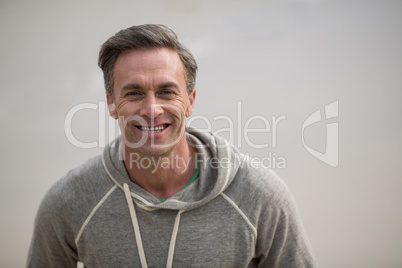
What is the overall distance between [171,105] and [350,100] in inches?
44.7

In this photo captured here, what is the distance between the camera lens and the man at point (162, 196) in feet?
3.92

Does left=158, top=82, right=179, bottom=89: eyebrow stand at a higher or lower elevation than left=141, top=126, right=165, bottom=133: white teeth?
higher

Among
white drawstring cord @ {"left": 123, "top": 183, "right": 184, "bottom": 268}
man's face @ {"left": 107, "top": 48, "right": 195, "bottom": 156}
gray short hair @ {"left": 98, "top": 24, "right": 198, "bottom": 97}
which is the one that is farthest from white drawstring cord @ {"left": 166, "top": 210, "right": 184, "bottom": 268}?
gray short hair @ {"left": 98, "top": 24, "right": 198, "bottom": 97}

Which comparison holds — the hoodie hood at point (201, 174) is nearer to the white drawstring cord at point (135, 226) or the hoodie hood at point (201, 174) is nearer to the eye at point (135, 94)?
the white drawstring cord at point (135, 226)

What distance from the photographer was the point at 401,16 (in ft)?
6.53

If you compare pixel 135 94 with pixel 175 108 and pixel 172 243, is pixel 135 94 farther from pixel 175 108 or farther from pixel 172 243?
pixel 172 243

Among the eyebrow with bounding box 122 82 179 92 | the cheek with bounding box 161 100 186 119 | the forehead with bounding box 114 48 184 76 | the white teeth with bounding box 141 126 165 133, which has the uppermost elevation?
the forehead with bounding box 114 48 184 76

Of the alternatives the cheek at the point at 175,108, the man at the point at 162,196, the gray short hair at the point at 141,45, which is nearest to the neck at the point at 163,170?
the man at the point at 162,196

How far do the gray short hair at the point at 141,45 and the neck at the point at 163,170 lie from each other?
0.21 m

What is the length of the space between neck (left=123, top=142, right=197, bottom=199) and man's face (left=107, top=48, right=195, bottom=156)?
4cm

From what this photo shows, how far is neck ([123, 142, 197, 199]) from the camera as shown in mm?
1241

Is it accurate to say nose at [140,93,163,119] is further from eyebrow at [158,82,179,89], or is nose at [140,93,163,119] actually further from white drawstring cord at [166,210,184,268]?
white drawstring cord at [166,210,184,268]

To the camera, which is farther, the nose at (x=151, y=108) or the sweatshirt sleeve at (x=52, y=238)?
the sweatshirt sleeve at (x=52, y=238)

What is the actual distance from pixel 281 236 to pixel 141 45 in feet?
2.31
